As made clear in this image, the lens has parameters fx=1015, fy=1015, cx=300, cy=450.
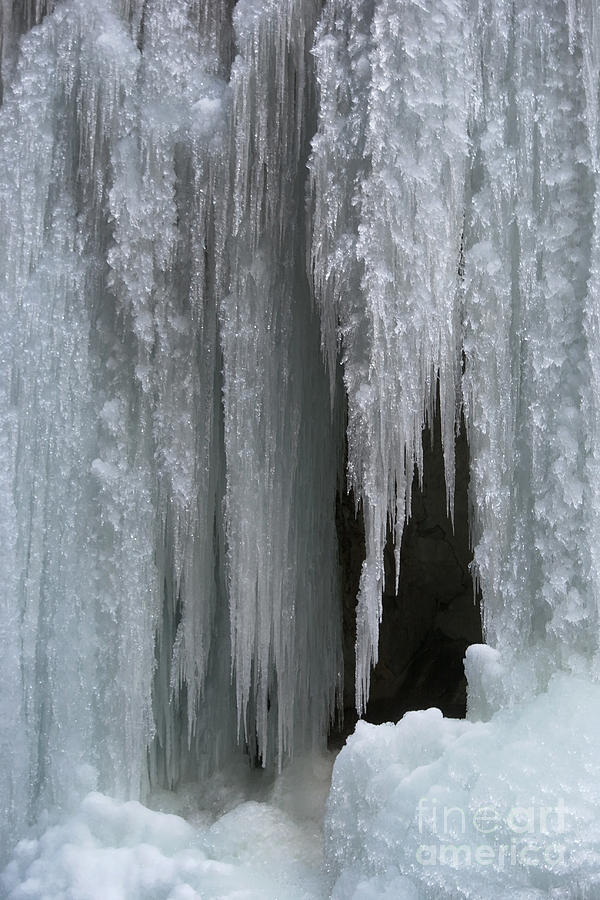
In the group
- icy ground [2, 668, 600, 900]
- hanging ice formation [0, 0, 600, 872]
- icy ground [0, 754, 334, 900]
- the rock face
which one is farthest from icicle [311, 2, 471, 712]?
the rock face

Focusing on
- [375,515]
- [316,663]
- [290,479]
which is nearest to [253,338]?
[290,479]

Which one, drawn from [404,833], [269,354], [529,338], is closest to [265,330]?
[269,354]

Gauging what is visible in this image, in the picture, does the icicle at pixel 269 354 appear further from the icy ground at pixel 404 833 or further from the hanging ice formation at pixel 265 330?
the icy ground at pixel 404 833

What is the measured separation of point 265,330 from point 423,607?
1744 millimetres

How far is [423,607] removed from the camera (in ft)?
12.7

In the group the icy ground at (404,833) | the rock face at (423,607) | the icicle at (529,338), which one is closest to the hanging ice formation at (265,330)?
the icicle at (529,338)

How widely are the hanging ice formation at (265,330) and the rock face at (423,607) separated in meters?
0.99

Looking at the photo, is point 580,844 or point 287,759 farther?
point 287,759

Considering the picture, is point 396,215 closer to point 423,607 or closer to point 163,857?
point 163,857

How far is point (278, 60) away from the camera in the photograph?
2.36 meters

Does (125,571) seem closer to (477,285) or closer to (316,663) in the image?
(316,663)

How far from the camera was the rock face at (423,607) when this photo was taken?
3.71 metres

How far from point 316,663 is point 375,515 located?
788 millimetres

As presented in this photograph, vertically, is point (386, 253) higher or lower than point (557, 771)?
higher
